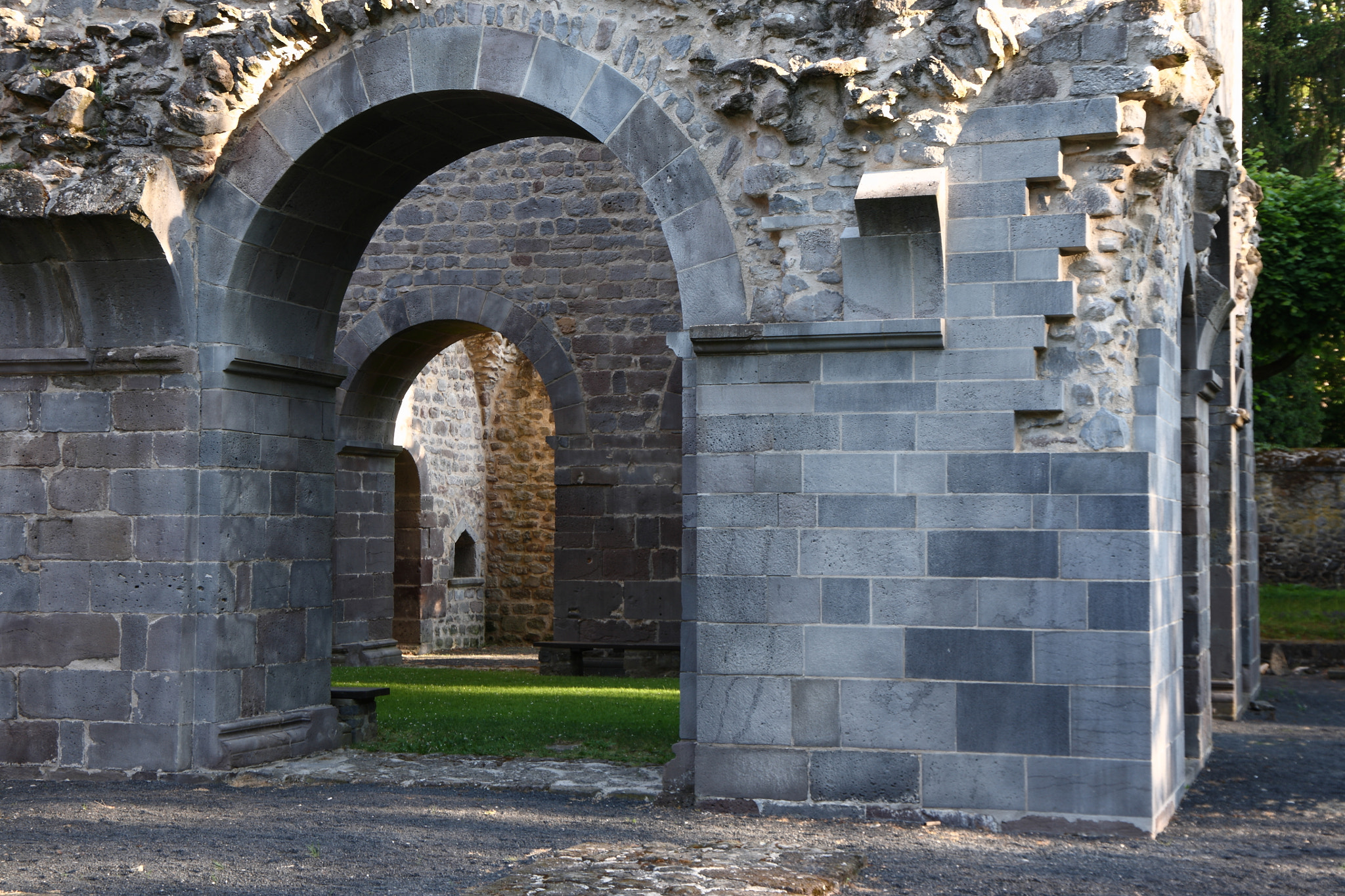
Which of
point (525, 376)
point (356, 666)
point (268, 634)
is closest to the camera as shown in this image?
point (268, 634)

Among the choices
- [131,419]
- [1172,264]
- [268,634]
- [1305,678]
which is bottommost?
[1305,678]

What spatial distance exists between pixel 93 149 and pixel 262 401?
1463 mm

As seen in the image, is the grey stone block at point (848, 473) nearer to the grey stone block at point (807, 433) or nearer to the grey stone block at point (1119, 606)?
the grey stone block at point (807, 433)

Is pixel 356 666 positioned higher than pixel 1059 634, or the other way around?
pixel 1059 634

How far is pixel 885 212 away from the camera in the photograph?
565cm

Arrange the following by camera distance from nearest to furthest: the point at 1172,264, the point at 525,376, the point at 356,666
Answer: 1. the point at 1172,264
2. the point at 356,666
3. the point at 525,376

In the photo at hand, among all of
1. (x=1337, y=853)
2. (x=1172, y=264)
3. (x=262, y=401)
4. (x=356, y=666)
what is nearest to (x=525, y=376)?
(x=356, y=666)

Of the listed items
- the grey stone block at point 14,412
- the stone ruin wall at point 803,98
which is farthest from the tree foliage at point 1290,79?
the grey stone block at point 14,412

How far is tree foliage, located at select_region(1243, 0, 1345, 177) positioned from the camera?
2256cm

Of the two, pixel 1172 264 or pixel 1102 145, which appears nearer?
pixel 1102 145

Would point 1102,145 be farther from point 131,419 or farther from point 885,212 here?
point 131,419

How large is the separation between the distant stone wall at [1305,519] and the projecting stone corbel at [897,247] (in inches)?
539

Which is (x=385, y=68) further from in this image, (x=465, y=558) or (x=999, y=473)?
(x=465, y=558)

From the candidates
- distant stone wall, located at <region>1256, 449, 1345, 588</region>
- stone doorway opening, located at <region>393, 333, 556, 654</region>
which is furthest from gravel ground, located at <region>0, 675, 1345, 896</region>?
distant stone wall, located at <region>1256, 449, 1345, 588</region>
